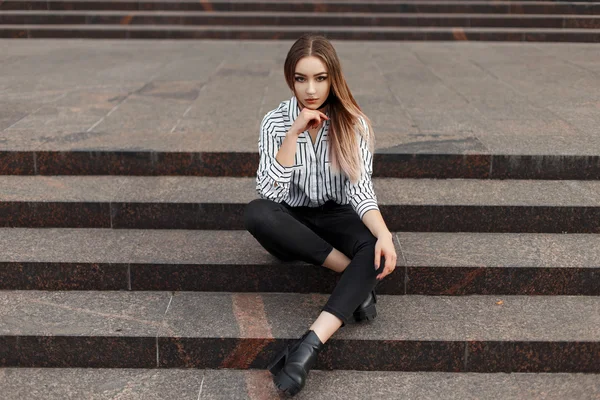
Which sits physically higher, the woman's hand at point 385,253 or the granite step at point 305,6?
the granite step at point 305,6

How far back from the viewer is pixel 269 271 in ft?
12.5

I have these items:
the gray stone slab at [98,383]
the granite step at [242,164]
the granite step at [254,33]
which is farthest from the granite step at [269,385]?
the granite step at [254,33]

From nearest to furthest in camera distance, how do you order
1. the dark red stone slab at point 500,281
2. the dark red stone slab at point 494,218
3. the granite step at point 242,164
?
the dark red stone slab at point 500,281 < the dark red stone slab at point 494,218 < the granite step at point 242,164

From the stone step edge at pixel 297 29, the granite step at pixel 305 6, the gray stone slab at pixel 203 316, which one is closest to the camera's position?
the gray stone slab at pixel 203 316

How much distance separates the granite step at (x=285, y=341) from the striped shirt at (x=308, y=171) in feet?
2.04

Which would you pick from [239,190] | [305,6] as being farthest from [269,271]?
[305,6]

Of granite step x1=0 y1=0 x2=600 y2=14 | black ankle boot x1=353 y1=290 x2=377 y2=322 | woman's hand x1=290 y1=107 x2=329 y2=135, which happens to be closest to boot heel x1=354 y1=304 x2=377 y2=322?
black ankle boot x1=353 y1=290 x2=377 y2=322

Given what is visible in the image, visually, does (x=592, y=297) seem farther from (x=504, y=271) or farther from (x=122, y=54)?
(x=122, y=54)

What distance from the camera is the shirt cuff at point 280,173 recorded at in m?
3.41

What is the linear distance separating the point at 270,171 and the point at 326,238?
0.48 metres

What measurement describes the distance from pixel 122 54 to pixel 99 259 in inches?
234

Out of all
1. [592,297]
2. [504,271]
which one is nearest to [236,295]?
[504,271]

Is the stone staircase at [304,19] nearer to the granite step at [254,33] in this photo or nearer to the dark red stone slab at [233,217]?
the granite step at [254,33]

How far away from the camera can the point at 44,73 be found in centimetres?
771
